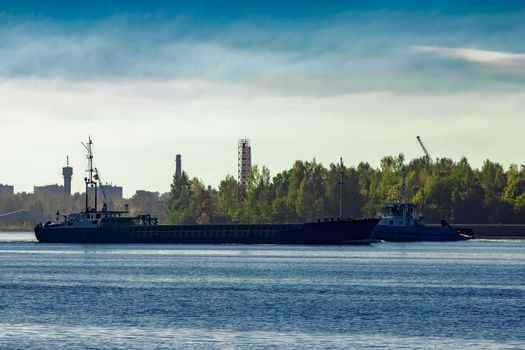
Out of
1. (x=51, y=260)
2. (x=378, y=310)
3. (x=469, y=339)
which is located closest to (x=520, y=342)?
(x=469, y=339)

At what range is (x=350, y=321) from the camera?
8150cm

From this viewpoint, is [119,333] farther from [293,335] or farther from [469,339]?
[469,339]

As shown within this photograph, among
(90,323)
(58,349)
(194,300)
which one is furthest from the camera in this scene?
(194,300)

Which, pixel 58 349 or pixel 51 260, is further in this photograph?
pixel 51 260

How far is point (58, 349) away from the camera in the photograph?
220 feet

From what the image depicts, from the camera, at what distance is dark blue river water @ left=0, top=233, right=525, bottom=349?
71.6m

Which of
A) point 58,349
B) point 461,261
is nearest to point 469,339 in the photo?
point 58,349

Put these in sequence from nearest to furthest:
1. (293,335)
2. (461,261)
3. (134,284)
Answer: (293,335) → (134,284) → (461,261)

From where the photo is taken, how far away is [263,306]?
92.6 meters

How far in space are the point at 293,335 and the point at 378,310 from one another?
56.6ft

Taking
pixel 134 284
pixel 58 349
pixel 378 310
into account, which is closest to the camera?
pixel 58 349

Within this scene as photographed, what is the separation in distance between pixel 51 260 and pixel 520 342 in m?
125

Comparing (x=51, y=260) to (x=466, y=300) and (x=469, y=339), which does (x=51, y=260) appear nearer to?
(x=466, y=300)

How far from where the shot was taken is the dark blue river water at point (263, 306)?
235ft
